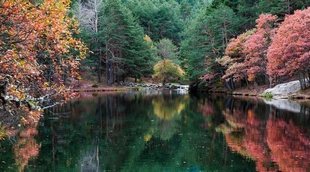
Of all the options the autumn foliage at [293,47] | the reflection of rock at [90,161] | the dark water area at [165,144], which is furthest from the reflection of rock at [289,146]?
the autumn foliage at [293,47]

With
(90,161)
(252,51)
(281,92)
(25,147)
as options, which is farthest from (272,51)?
(90,161)

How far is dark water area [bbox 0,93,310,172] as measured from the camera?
18125mm

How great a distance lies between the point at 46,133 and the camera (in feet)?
89.6

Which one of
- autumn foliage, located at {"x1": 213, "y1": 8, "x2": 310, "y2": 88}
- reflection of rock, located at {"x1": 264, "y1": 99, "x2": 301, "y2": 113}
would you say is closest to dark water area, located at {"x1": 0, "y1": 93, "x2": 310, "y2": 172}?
reflection of rock, located at {"x1": 264, "y1": 99, "x2": 301, "y2": 113}

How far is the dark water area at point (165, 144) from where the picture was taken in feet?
59.5

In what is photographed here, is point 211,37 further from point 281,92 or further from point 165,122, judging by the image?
point 165,122

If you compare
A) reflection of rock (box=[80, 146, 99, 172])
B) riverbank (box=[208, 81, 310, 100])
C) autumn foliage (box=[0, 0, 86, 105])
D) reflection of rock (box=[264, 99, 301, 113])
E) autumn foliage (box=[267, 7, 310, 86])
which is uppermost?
autumn foliage (box=[267, 7, 310, 86])

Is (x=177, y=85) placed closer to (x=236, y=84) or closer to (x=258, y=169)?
(x=236, y=84)

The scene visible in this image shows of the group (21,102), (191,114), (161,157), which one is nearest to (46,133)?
(161,157)

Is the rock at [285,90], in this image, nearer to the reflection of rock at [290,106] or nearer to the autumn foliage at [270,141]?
the reflection of rock at [290,106]

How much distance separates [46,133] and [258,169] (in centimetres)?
1480

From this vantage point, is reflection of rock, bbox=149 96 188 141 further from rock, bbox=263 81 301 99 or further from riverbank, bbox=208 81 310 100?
rock, bbox=263 81 301 99

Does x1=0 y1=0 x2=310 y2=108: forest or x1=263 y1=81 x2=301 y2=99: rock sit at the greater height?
x1=0 y1=0 x2=310 y2=108: forest

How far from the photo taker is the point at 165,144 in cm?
2339
